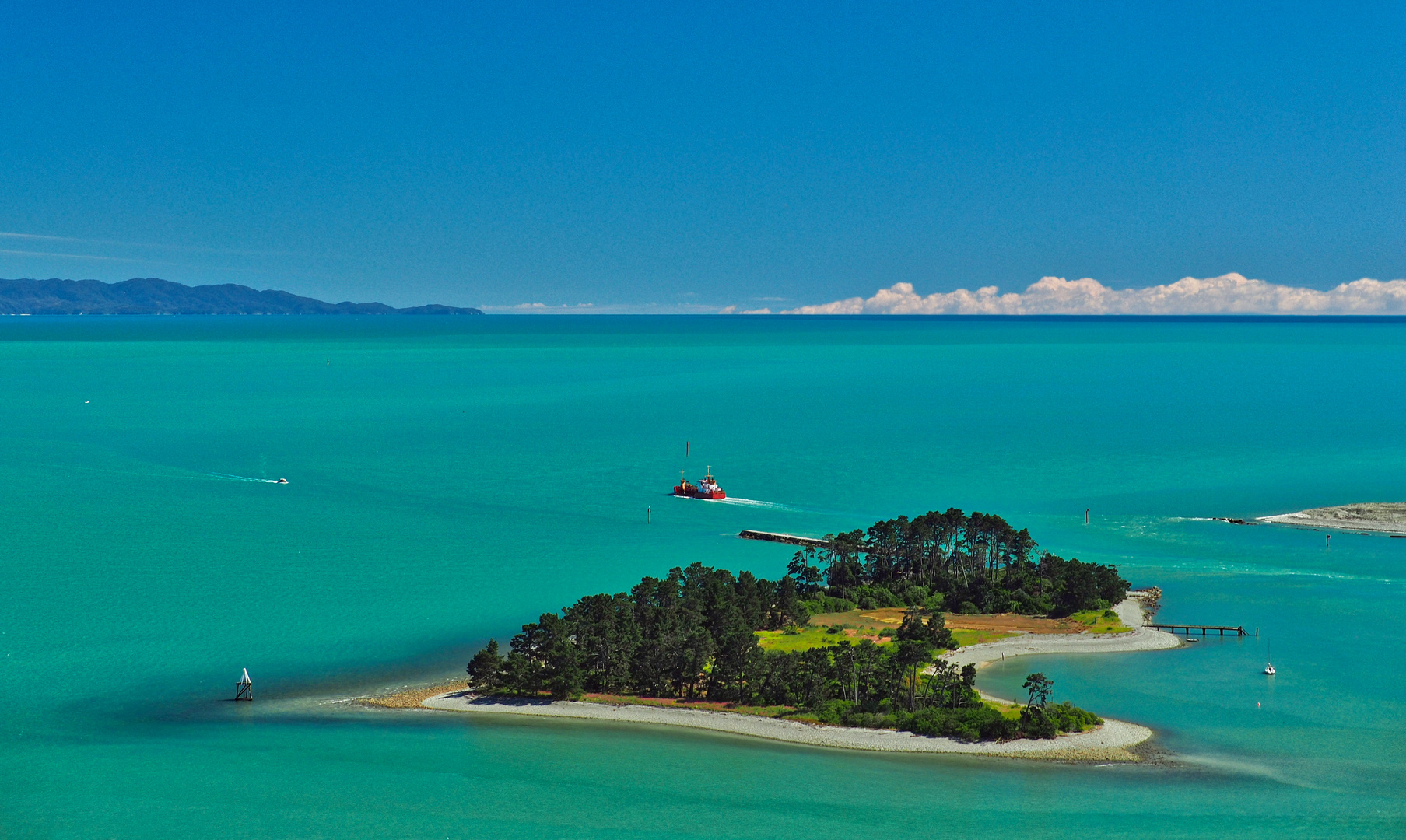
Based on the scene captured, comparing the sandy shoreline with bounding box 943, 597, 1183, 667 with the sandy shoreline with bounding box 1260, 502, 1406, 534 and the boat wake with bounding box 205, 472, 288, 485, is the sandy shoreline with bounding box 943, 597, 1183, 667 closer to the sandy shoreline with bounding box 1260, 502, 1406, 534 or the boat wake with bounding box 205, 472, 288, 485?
the sandy shoreline with bounding box 1260, 502, 1406, 534

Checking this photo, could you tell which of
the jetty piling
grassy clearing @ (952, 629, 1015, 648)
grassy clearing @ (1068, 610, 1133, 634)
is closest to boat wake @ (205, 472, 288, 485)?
the jetty piling

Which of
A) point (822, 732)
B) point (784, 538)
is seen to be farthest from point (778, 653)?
point (784, 538)

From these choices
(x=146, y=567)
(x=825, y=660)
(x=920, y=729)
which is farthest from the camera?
(x=146, y=567)

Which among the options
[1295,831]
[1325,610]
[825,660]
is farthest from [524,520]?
[1295,831]

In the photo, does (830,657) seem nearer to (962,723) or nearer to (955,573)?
(962,723)

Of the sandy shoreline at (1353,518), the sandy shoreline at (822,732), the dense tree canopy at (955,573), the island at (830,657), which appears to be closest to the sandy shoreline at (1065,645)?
the island at (830,657)

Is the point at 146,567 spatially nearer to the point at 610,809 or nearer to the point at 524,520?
the point at 524,520
